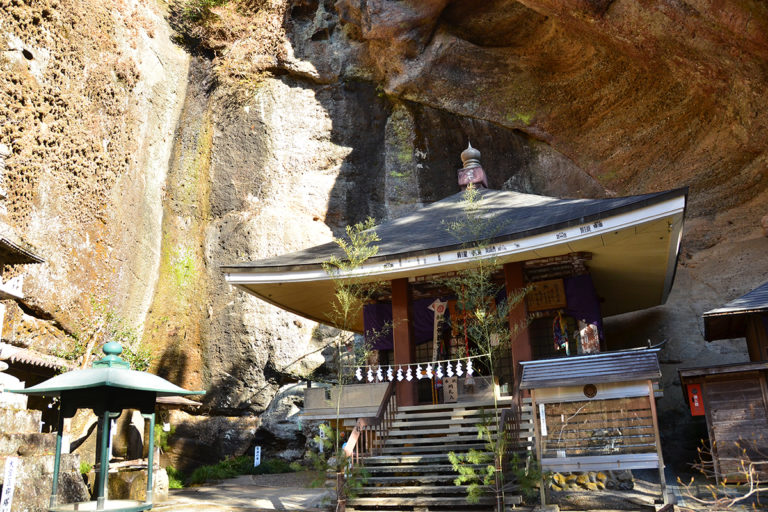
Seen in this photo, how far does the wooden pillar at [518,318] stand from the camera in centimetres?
1321

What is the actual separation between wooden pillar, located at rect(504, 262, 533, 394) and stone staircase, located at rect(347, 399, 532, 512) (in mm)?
1167

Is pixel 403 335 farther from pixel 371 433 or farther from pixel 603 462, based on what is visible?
pixel 603 462

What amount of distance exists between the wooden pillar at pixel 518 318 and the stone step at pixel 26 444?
8.62 metres

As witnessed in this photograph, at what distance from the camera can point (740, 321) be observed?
13.6m

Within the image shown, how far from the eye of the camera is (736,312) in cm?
1180

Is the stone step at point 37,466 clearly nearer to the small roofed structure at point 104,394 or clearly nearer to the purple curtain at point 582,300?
the small roofed structure at point 104,394

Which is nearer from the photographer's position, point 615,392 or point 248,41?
point 615,392

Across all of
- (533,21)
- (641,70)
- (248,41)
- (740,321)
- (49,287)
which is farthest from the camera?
(248,41)

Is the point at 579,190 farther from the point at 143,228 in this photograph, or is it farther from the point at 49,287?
the point at 49,287

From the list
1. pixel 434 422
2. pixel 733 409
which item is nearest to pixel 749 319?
pixel 733 409

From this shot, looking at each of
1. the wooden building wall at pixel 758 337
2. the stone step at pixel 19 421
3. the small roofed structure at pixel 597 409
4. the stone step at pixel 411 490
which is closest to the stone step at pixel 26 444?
the stone step at pixel 19 421

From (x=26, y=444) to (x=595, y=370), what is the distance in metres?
9.10

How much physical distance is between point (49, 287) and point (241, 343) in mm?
6389

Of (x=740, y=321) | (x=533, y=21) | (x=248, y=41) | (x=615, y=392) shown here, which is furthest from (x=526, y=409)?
(x=248, y=41)
